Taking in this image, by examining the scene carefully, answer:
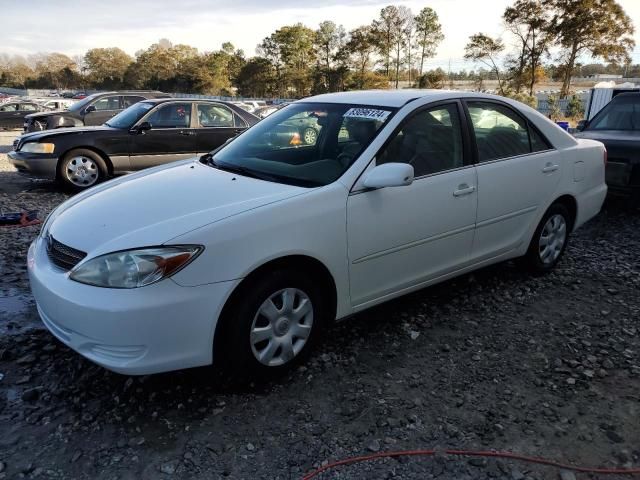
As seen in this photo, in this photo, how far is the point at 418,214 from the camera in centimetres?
327

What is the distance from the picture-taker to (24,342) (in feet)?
10.7

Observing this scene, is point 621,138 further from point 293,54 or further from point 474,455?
point 293,54

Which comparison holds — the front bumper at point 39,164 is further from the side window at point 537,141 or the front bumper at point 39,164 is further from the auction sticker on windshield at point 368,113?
the side window at point 537,141


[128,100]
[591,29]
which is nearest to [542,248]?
[128,100]

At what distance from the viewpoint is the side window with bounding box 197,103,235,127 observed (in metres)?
8.72

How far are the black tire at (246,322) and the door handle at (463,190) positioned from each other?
1.29m

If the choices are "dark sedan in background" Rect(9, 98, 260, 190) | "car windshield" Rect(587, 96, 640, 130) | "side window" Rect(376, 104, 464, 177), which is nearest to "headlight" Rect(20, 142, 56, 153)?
"dark sedan in background" Rect(9, 98, 260, 190)

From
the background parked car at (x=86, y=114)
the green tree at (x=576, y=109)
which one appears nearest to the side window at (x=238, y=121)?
the background parked car at (x=86, y=114)

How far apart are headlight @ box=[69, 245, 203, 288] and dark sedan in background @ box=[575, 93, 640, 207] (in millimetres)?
5895

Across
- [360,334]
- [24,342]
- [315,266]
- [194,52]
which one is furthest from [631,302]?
[194,52]

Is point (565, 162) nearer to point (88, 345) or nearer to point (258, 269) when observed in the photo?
point (258, 269)

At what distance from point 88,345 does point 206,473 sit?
832 millimetres

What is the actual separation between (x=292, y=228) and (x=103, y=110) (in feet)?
36.5

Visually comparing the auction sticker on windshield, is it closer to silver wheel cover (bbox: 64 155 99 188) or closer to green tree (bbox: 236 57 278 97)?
silver wheel cover (bbox: 64 155 99 188)
